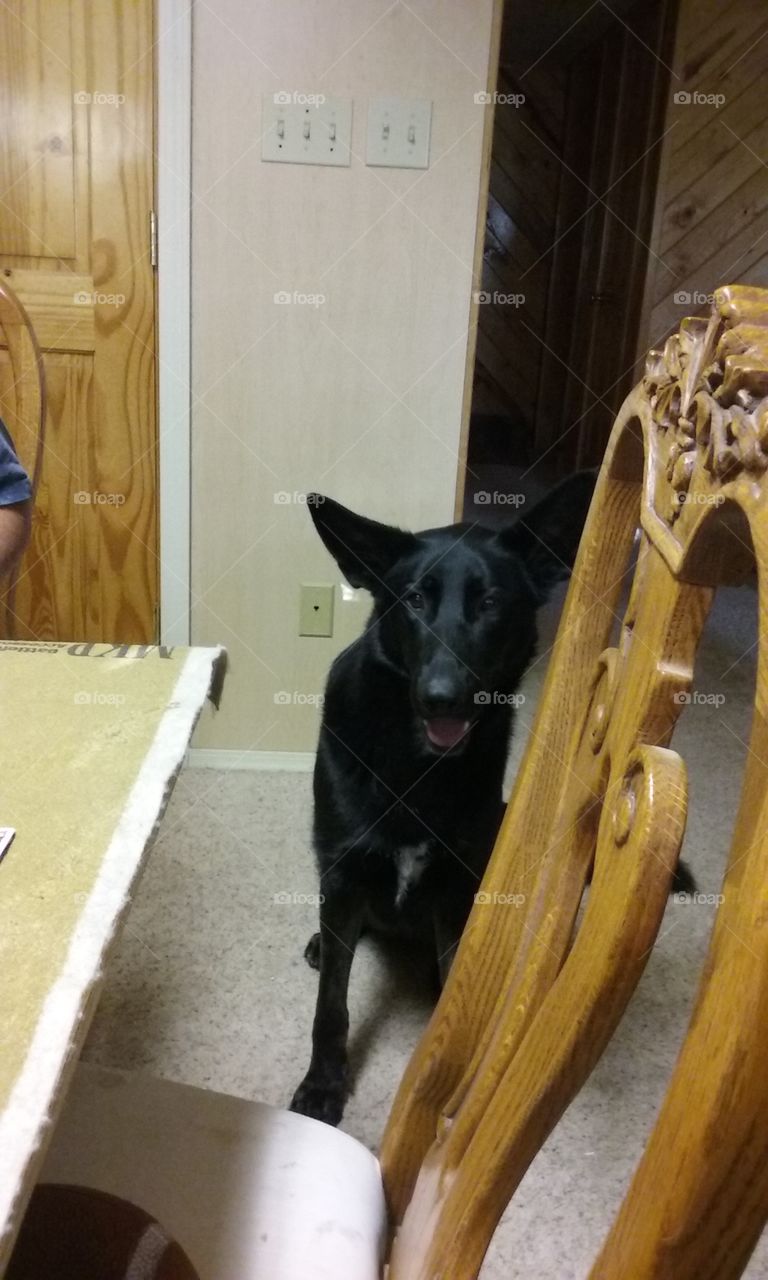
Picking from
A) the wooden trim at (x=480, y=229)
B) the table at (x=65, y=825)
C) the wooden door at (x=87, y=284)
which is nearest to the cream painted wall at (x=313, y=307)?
the wooden trim at (x=480, y=229)

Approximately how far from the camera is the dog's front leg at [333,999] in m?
1.19

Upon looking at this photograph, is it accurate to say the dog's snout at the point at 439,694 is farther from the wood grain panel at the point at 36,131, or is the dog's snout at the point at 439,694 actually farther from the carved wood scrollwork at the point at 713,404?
the wood grain panel at the point at 36,131

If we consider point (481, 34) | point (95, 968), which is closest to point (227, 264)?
point (481, 34)

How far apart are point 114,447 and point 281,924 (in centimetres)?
104

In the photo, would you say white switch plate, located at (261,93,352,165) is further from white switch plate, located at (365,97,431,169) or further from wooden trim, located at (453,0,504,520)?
wooden trim, located at (453,0,504,520)

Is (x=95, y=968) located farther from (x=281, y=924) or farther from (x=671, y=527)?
(x=281, y=924)

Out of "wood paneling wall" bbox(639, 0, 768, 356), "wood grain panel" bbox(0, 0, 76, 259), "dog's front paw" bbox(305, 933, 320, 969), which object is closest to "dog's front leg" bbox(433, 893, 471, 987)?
"dog's front paw" bbox(305, 933, 320, 969)

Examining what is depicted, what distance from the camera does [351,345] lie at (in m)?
1.80

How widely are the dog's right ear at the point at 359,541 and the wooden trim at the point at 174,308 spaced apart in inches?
27.1

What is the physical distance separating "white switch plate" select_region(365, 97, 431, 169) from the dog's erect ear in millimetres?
885

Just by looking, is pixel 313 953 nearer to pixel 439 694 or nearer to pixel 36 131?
pixel 439 694

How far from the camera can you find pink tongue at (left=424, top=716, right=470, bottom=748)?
1.21 metres

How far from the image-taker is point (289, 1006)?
136cm

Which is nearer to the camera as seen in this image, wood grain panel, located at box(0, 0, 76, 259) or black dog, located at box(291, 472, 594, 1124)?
black dog, located at box(291, 472, 594, 1124)
